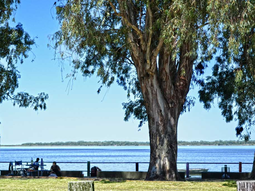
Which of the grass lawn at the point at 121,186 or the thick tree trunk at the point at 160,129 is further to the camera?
the thick tree trunk at the point at 160,129

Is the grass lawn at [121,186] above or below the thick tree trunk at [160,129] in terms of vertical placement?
below

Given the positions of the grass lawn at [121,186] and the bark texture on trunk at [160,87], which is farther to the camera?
the bark texture on trunk at [160,87]

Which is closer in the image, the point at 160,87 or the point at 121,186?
the point at 121,186

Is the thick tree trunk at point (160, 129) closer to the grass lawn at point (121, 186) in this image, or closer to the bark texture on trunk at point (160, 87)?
the bark texture on trunk at point (160, 87)

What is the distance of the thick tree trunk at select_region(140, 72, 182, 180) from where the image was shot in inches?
817

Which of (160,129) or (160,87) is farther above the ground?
(160,87)

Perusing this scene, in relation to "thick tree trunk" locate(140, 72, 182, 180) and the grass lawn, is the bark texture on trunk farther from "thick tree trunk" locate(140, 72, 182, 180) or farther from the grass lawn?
the grass lawn

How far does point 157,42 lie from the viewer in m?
21.4

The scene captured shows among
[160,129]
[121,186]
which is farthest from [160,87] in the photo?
[121,186]

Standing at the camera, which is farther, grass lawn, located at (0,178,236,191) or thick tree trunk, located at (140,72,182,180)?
thick tree trunk, located at (140,72,182,180)

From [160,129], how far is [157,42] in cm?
369

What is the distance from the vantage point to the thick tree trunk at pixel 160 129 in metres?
20.8

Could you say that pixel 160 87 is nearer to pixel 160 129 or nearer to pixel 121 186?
pixel 160 129

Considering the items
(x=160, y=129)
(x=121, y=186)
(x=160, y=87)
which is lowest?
(x=121, y=186)
